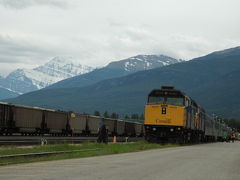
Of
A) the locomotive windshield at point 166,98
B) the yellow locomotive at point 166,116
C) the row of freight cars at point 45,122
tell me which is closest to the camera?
the yellow locomotive at point 166,116

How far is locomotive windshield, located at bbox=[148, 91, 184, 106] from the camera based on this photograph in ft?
125

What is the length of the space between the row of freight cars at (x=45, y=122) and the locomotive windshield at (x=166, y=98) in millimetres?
4819

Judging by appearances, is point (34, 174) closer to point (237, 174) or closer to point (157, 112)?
point (237, 174)

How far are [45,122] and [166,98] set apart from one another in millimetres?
18259

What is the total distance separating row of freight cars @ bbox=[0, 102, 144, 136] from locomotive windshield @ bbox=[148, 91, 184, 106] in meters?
4.82

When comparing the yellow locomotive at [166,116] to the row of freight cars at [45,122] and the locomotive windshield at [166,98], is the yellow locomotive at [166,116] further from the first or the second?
the row of freight cars at [45,122]

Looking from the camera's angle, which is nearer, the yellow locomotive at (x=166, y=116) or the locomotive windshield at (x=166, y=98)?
the yellow locomotive at (x=166, y=116)

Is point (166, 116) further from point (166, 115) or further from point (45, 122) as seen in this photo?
point (45, 122)

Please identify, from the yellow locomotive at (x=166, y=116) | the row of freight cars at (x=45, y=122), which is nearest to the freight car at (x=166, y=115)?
the yellow locomotive at (x=166, y=116)

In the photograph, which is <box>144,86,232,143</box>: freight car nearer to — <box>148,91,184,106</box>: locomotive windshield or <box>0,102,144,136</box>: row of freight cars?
<box>148,91,184,106</box>: locomotive windshield

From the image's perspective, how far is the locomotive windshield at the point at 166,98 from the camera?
38.2 metres

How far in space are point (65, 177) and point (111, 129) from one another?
2345 inches

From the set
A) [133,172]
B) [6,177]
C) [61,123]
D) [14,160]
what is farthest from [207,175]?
[61,123]

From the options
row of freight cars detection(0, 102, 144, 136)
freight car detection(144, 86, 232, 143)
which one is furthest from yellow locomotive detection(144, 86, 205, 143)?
row of freight cars detection(0, 102, 144, 136)
